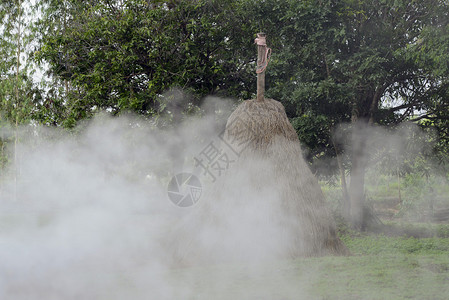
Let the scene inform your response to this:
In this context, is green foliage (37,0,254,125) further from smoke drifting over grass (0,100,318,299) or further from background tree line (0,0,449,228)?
smoke drifting over grass (0,100,318,299)

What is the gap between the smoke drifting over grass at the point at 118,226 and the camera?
4785 mm

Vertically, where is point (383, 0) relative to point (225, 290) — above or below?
above

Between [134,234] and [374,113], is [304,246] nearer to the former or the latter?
[134,234]

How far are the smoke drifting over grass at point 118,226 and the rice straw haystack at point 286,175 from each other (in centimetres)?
19

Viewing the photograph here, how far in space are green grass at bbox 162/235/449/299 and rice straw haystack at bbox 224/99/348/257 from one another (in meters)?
0.43

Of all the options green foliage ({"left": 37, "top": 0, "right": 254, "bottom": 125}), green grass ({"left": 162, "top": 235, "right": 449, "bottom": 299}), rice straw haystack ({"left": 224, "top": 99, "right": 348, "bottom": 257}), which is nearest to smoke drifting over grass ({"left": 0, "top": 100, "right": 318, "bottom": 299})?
green grass ({"left": 162, "top": 235, "right": 449, "bottom": 299})

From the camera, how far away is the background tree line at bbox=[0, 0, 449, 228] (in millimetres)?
11422

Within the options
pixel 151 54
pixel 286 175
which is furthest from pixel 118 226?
pixel 151 54

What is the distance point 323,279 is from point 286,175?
1.84 meters

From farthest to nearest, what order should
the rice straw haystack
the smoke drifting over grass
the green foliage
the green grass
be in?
the green foliage
the rice straw haystack
the smoke drifting over grass
the green grass

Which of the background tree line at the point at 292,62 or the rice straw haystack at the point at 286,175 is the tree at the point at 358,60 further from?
the rice straw haystack at the point at 286,175

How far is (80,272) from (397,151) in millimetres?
10197

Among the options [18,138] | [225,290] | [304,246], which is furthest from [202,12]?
[18,138]

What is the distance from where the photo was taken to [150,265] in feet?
19.3
